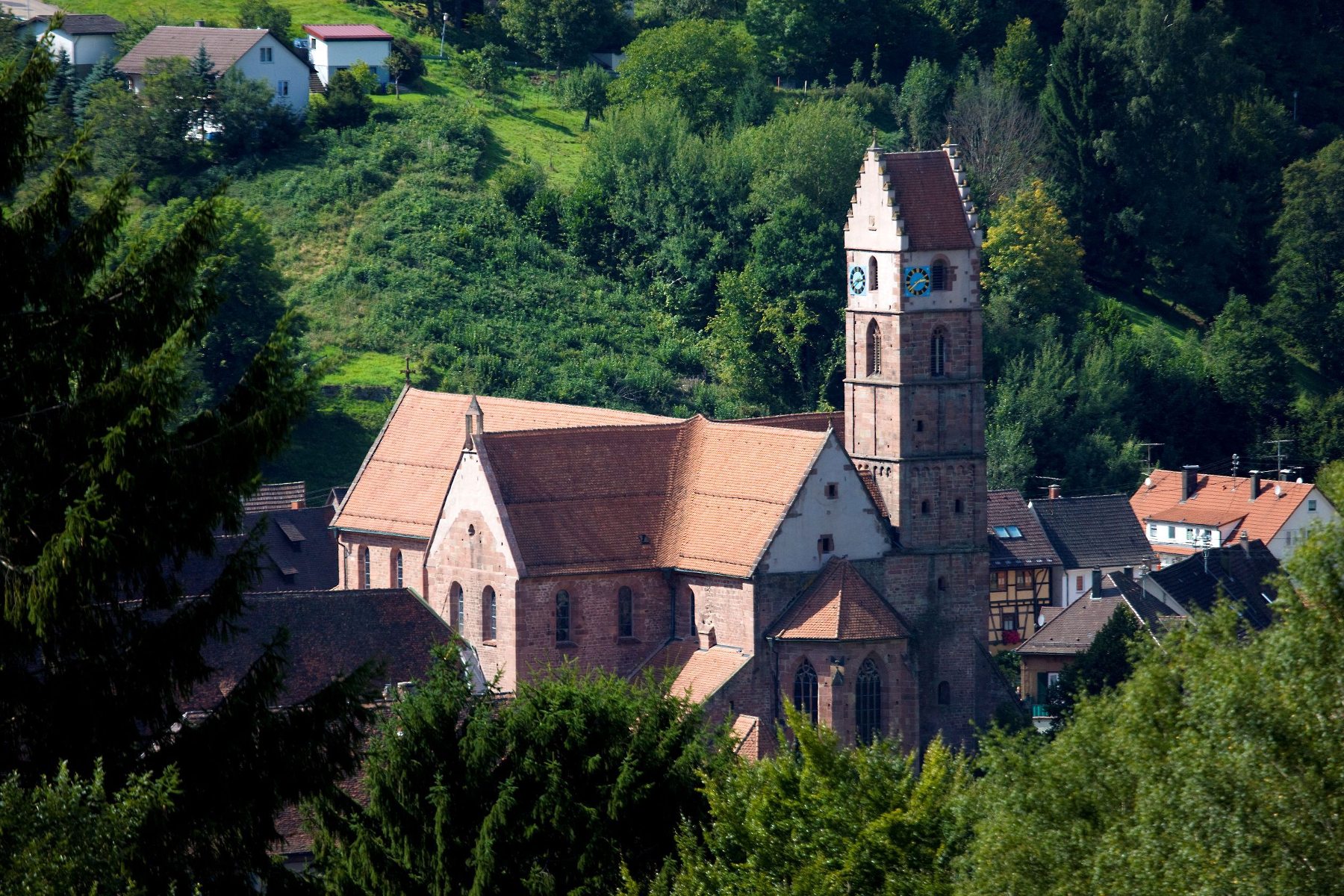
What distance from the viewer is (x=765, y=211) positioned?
94.5m

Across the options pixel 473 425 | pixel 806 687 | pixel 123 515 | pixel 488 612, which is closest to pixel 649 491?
pixel 473 425

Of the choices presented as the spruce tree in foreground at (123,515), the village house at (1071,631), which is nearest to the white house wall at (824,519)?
the village house at (1071,631)

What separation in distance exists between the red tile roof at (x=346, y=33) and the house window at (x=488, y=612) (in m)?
51.6

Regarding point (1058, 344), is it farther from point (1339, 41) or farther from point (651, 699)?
point (651, 699)

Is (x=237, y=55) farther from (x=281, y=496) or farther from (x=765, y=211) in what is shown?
(x=281, y=496)

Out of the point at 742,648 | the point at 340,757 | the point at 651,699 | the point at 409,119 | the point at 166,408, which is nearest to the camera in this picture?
the point at 166,408

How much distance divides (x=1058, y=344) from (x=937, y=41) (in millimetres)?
26952

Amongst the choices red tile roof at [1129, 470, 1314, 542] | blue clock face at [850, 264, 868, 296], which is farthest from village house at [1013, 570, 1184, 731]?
blue clock face at [850, 264, 868, 296]

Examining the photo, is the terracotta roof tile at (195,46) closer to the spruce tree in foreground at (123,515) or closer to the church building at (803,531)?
the church building at (803,531)

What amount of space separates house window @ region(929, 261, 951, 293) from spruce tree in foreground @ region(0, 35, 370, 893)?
39.7 metres

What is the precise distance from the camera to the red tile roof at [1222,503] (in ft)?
276

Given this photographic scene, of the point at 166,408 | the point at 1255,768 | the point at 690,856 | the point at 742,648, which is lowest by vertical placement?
the point at 742,648

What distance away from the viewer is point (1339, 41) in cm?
11750

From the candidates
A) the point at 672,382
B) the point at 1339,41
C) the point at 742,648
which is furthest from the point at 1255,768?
the point at 1339,41
